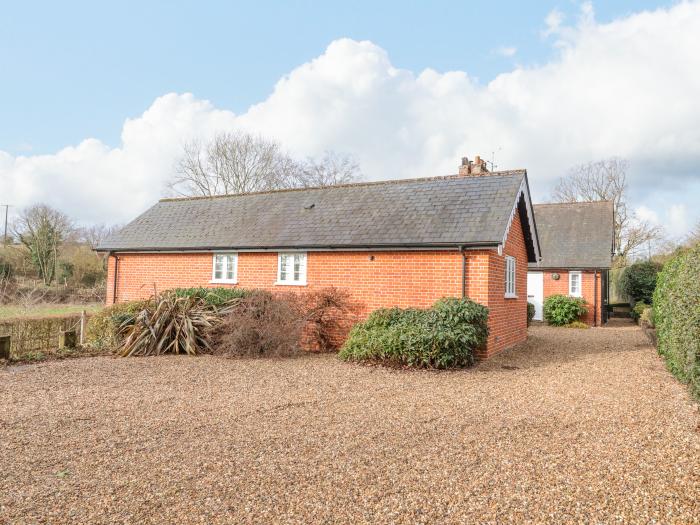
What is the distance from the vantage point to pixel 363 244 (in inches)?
535

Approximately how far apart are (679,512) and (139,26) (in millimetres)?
12017

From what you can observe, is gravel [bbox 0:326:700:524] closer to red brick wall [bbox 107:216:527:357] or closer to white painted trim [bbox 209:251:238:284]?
red brick wall [bbox 107:216:527:357]

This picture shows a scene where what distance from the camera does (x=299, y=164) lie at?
1729 inches

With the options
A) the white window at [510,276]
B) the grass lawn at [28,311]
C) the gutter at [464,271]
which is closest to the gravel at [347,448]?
the gutter at [464,271]

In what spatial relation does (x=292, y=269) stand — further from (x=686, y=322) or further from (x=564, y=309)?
(x=564, y=309)

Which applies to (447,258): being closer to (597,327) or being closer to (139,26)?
(139,26)

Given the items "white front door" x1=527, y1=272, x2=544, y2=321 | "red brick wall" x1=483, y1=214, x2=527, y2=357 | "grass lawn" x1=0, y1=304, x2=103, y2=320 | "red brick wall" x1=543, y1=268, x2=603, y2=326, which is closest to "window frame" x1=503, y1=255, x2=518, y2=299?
"red brick wall" x1=483, y1=214, x2=527, y2=357

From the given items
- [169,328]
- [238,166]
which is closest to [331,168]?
[238,166]

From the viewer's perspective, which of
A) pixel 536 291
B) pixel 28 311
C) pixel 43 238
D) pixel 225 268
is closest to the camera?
pixel 28 311

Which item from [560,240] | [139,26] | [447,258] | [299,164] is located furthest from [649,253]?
[139,26]

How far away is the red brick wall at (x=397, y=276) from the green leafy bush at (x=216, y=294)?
3.67ft

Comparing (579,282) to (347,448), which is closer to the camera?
(347,448)

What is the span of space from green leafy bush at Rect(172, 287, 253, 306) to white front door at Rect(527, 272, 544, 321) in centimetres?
1581

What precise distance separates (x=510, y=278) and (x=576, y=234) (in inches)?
518
